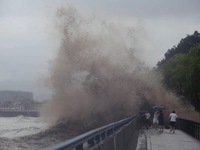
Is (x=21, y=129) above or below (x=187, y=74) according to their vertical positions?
below

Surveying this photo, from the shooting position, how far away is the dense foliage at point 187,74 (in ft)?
175

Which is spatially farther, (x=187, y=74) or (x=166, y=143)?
(x=187, y=74)

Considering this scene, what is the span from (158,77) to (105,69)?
8989mm

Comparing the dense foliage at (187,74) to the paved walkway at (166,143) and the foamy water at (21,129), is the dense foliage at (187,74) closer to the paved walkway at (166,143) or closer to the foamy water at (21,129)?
the foamy water at (21,129)

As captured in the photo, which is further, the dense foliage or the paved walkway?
the dense foliage

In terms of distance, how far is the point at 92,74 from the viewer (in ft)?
164

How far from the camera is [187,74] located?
58.2 m

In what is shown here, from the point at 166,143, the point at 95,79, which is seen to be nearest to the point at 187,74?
the point at 95,79

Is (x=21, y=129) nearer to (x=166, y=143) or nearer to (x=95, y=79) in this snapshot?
(x=95, y=79)

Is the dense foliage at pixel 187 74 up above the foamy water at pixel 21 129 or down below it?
above

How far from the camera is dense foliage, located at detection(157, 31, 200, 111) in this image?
53469 millimetres

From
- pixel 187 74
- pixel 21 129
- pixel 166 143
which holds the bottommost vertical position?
pixel 21 129

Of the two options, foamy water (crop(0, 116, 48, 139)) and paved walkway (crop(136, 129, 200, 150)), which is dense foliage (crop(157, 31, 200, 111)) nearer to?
foamy water (crop(0, 116, 48, 139))

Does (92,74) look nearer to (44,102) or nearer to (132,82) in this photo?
(132,82)
